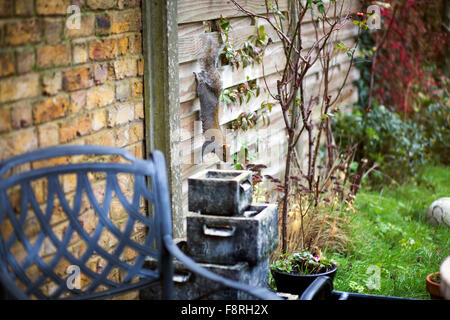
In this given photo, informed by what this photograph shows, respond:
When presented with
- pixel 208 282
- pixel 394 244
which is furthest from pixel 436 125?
pixel 208 282

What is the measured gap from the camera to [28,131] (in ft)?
7.47

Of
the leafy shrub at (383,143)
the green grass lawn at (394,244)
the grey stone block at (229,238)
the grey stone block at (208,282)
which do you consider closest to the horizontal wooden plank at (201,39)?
the grey stone block at (229,238)

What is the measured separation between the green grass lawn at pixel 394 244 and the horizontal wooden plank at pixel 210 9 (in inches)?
70.1

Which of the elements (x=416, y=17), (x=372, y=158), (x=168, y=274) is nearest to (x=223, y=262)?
(x=168, y=274)

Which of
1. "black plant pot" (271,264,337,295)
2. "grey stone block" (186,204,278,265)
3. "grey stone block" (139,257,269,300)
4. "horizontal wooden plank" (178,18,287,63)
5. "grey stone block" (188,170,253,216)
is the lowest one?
"black plant pot" (271,264,337,295)

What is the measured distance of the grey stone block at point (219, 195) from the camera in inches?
106

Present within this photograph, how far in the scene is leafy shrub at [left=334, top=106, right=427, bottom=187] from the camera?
236 inches

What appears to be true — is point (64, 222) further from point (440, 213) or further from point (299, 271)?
point (440, 213)

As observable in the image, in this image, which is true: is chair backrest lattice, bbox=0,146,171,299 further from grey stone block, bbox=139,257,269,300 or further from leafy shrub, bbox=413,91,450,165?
leafy shrub, bbox=413,91,450,165

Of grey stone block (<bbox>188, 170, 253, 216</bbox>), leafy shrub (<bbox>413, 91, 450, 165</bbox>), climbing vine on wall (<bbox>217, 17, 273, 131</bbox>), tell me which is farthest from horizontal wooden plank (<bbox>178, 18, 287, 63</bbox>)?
leafy shrub (<bbox>413, 91, 450, 165</bbox>)

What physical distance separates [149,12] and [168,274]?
142 cm

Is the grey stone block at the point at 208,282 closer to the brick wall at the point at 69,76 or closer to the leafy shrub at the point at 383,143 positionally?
the brick wall at the point at 69,76

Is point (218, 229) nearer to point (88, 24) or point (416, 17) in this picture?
point (88, 24)

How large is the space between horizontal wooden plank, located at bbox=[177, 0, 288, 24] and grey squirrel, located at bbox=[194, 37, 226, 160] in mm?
174
